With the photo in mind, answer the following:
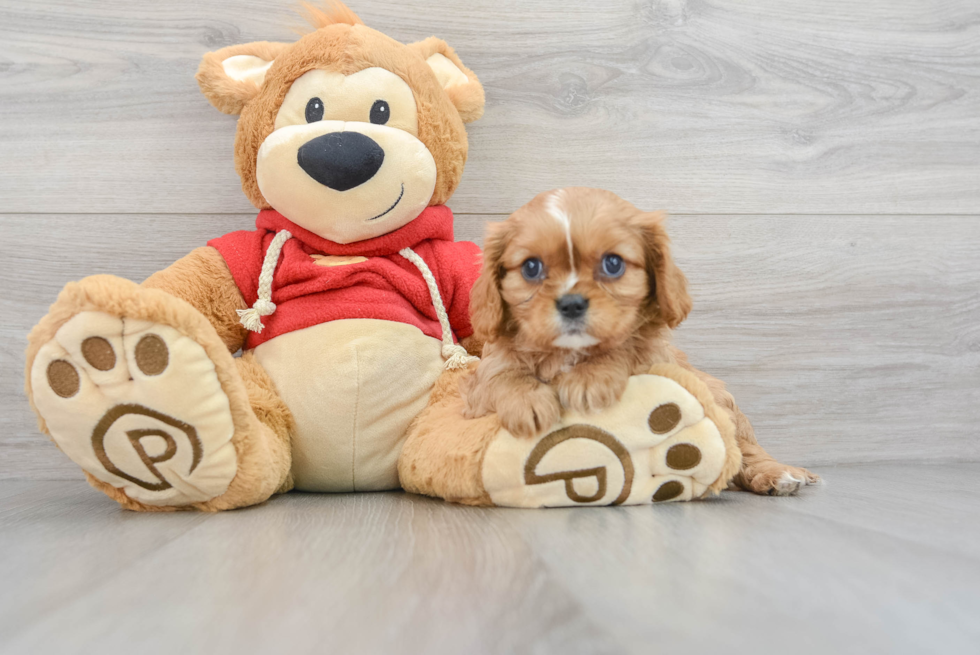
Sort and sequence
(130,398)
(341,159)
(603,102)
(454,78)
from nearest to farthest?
(130,398) → (341,159) → (454,78) → (603,102)

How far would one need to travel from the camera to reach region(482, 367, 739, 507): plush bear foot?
106 cm

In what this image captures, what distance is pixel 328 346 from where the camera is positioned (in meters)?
1.28

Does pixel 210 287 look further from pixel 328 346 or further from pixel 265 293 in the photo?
pixel 328 346

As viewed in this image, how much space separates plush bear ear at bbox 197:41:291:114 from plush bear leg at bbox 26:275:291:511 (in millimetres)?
539

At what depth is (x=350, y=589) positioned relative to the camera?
72 cm

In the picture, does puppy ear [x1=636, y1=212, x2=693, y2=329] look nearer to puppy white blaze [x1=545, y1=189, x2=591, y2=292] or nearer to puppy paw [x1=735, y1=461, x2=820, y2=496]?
puppy white blaze [x1=545, y1=189, x2=591, y2=292]

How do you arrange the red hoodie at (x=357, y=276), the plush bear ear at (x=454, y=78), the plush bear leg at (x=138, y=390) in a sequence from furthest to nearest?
the plush bear ear at (x=454, y=78) → the red hoodie at (x=357, y=276) → the plush bear leg at (x=138, y=390)

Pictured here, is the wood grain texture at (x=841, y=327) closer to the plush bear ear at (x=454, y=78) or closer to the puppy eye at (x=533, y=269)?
the plush bear ear at (x=454, y=78)

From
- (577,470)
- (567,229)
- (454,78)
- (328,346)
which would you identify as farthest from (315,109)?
(577,470)

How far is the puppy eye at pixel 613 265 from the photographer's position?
108cm

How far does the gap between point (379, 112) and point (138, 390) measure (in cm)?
68

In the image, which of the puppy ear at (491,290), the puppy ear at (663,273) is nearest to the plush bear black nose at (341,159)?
the puppy ear at (491,290)

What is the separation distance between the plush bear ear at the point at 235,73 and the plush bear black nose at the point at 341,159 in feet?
0.84

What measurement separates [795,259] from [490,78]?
0.94m
